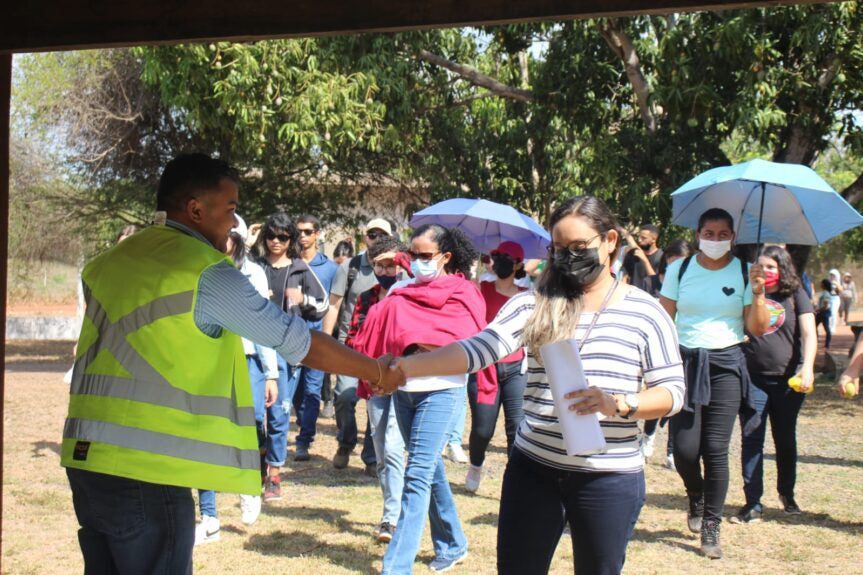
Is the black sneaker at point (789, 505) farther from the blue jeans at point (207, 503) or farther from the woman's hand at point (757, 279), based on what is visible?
the blue jeans at point (207, 503)

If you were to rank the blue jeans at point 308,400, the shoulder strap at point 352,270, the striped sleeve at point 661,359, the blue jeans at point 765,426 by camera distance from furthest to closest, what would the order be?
the shoulder strap at point 352,270 → the blue jeans at point 308,400 → the blue jeans at point 765,426 → the striped sleeve at point 661,359

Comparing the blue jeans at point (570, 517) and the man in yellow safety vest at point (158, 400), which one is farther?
the blue jeans at point (570, 517)

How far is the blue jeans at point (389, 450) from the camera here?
6.48m

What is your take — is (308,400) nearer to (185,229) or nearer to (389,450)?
(389,450)

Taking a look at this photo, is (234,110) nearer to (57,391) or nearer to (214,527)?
(57,391)

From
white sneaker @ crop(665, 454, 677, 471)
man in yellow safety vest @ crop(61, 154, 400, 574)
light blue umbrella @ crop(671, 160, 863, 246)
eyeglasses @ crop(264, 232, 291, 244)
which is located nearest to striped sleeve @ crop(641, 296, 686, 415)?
man in yellow safety vest @ crop(61, 154, 400, 574)

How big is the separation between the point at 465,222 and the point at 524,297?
757 centimetres

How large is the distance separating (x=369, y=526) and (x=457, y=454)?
2772 mm

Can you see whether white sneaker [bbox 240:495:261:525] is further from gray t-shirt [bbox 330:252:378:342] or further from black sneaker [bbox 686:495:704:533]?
black sneaker [bbox 686:495:704:533]

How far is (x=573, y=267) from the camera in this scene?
389cm

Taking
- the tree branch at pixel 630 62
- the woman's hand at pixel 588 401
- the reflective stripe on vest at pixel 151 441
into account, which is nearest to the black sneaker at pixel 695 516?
the woman's hand at pixel 588 401

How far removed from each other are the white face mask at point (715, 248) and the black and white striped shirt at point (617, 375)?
2962 millimetres

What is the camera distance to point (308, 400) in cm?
1008

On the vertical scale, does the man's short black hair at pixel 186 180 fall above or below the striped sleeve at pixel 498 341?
above
